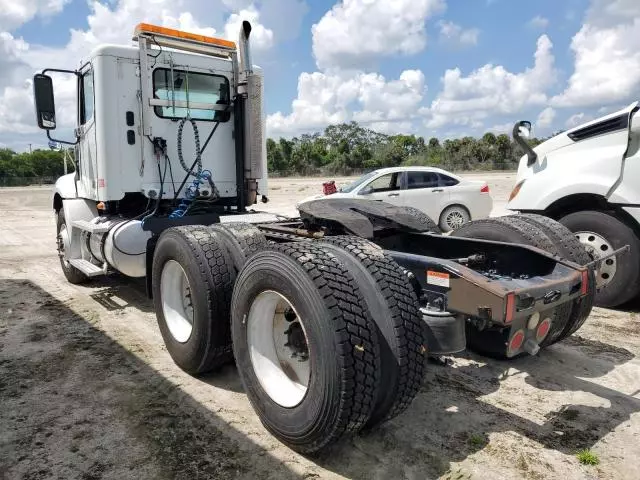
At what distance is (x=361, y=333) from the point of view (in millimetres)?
2709

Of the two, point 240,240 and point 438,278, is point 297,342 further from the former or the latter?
point 240,240

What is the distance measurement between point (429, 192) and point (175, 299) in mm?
8689

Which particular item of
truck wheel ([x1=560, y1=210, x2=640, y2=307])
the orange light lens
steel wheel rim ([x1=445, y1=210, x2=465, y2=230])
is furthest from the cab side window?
steel wheel rim ([x1=445, y1=210, x2=465, y2=230])

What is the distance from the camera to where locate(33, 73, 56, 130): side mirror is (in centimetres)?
609

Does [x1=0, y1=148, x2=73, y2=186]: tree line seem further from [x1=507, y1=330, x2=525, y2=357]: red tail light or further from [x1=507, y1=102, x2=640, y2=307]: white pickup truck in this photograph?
[x1=507, y1=330, x2=525, y2=357]: red tail light

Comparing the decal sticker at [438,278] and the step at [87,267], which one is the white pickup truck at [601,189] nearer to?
the decal sticker at [438,278]

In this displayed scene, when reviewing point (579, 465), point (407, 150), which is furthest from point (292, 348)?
point (407, 150)

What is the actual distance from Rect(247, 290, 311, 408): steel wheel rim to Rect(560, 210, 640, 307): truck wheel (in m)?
3.68

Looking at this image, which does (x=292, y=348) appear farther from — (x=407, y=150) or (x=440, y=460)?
(x=407, y=150)

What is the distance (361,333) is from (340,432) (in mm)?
537

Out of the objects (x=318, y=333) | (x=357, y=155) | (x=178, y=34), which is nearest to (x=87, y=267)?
(x=178, y=34)

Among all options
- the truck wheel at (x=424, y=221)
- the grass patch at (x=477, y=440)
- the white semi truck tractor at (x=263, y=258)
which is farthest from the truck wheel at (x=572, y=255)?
the grass patch at (x=477, y=440)

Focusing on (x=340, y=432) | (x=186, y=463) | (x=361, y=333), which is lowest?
(x=186, y=463)

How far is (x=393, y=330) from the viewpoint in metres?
2.78
